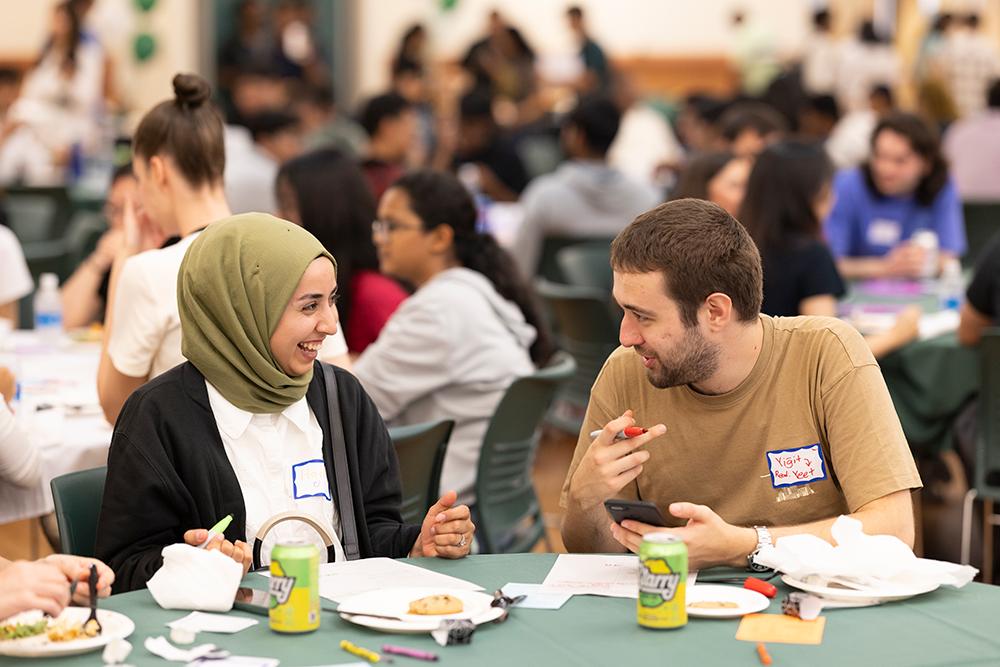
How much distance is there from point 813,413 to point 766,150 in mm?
2315

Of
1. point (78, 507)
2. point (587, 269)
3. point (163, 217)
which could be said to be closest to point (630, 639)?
point (78, 507)

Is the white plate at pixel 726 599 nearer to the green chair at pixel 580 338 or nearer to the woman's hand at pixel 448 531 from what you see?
the woman's hand at pixel 448 531

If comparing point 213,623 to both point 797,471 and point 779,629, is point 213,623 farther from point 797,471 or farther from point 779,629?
point 797,471

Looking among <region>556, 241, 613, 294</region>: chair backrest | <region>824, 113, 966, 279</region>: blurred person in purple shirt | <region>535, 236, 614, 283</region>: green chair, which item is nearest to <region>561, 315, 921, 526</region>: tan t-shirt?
<region>556, 241, 613, 294</region>: chair backrest

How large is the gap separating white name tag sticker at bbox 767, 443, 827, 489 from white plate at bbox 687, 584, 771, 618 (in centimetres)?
36

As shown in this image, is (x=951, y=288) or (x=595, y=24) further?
(x=595, y=24)

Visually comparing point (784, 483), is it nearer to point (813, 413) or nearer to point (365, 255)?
point (813, 413)

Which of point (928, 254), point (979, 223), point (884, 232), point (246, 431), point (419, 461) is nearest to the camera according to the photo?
point (246, 431)

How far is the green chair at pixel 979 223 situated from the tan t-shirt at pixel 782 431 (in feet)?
16.1

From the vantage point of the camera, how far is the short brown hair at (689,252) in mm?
2324

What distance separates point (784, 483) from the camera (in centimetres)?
243

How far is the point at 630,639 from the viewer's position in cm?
190

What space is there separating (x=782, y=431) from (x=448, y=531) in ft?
1.90

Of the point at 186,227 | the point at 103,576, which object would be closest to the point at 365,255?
the point at 186,227
